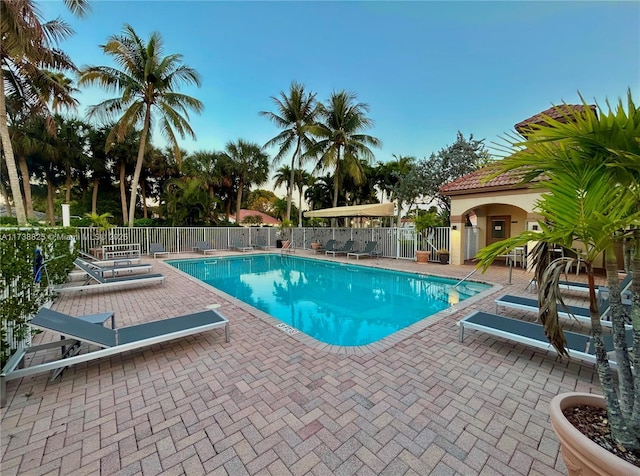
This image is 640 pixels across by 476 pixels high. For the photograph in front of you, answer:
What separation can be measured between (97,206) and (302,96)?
68.4 ft

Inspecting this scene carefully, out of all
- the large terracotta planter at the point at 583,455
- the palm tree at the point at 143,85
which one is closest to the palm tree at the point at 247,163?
the palm tree at the point at 143,85

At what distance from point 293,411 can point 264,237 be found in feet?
62.7

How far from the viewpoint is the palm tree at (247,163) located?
1004 inches

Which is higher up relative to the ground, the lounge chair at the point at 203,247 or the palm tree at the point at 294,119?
the palm tree at the point at 294,119

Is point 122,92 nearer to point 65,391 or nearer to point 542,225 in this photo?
point 65,391

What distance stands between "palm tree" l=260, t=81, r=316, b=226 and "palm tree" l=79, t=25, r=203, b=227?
20.7 feet

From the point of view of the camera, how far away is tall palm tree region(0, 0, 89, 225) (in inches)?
351

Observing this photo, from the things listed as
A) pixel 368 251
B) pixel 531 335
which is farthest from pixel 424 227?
pixel 531 335

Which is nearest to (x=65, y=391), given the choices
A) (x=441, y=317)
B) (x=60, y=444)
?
(x=60, y=444)

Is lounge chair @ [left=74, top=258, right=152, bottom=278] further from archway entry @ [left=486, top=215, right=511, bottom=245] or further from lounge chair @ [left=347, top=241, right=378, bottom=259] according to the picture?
archway entry @ [left=486, top=215, right=511, bottom=245]

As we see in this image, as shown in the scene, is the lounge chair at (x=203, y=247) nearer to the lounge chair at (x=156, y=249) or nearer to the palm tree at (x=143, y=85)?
the lounge chair at (x=156, y=249)

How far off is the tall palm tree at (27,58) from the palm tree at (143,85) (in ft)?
10.9

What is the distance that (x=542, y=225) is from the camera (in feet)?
6.24

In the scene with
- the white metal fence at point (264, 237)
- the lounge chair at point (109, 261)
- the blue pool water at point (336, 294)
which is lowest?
the blue pool water at point (336, 294)
